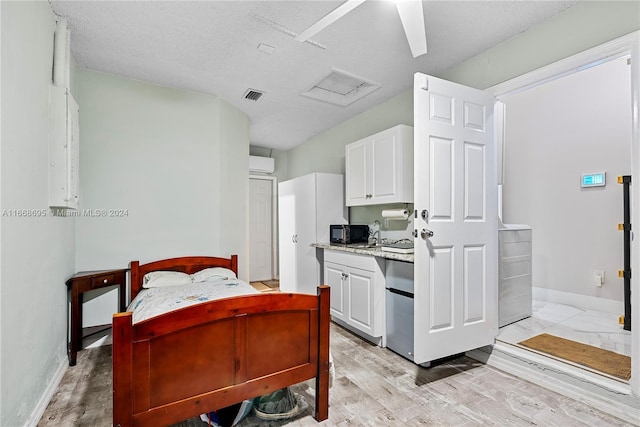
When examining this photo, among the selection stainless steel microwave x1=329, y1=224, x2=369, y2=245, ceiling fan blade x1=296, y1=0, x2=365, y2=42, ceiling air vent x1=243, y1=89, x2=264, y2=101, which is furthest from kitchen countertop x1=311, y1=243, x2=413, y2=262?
ceiling air vent x1=243, y1=89, x2=264, y2=101

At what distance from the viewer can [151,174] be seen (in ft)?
10.4

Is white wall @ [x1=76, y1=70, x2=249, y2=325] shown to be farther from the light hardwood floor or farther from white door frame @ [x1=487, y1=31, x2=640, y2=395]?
white door frame @ [x1=487, y1=31, x2=640, y2=395]

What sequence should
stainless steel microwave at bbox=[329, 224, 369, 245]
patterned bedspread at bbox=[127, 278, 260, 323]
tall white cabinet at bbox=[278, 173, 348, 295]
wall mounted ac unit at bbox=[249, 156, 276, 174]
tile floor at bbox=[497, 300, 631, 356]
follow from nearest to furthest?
1. patterned bedspread at bbox=[127, 278, 260, 323]
2. tile floor at bbox=[497, 300, 631, 356]
3. stainless steel microwave at bbox=[329, 224, 369, 245]
4. tall white cabinet at bbox=[278, 173, 348, 295]
5. wall mounted ac unit at bbox=[249, 156, 276, 174]

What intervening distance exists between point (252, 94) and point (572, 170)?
3.94 m

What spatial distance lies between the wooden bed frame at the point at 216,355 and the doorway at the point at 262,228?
4066 mm

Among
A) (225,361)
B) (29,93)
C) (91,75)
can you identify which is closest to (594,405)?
(225,361)

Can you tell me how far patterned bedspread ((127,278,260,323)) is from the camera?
2.02m

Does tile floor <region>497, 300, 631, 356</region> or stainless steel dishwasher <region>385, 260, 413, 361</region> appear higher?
stainless steel dishwasher <region>385, 260, 413, 361</region>

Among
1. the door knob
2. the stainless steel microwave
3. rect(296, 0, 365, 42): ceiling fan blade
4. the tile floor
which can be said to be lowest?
the tile floor

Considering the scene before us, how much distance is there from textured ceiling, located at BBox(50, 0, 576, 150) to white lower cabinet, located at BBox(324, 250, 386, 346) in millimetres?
1842

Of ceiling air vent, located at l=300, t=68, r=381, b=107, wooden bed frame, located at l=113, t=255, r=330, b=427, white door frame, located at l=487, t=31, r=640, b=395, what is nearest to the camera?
wooden bed frame, located at l=113, t=255, r=330, b=427

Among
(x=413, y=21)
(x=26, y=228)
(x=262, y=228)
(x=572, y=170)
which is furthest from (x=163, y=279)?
(x=572, y=170)

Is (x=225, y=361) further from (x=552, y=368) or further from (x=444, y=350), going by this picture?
(x=552, y=368)

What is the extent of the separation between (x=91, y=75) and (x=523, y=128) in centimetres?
515
